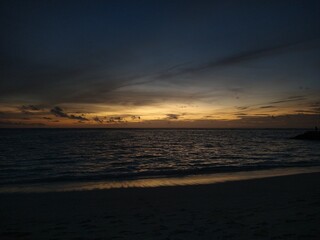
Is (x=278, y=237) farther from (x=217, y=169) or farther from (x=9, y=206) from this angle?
(x=217, y=169)

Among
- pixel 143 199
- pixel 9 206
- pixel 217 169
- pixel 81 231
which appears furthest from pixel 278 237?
pixel 217 169

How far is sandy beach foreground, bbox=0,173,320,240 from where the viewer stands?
7867 mm

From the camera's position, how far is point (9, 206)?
1169 centimetres

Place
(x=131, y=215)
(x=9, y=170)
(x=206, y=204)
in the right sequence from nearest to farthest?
(x=131, y=215) → (x=206, y=204) → (x=9, y=170)

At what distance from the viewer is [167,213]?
33.0 ft

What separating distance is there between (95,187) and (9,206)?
5434 mm

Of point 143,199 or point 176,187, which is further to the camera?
point 176,187

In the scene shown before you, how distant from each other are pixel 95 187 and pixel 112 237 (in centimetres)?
926

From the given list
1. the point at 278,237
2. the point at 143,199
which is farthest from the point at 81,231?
the point at 278,237

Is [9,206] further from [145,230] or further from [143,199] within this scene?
[145,230]

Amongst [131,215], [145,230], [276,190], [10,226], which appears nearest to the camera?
[145,230]

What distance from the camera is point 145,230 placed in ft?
26.7

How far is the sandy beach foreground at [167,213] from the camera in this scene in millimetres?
7867

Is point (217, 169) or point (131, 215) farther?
point (217, 169)
